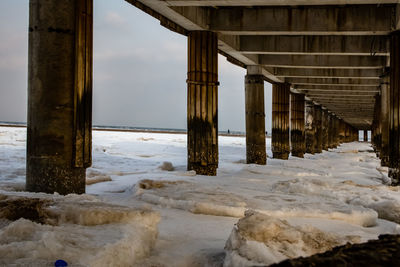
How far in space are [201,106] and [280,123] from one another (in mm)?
9962

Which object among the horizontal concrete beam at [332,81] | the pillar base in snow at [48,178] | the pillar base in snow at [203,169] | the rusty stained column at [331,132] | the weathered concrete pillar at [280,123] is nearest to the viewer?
the pillar base in snow at [48,178]

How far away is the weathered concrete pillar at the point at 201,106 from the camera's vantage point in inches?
434

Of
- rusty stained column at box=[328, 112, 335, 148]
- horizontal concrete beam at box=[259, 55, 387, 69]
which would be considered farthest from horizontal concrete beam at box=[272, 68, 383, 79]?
rusty stained column at box=[328, 112, 335, 148]

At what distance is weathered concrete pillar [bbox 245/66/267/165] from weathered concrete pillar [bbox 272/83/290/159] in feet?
12.6

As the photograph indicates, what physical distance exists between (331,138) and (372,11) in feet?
112

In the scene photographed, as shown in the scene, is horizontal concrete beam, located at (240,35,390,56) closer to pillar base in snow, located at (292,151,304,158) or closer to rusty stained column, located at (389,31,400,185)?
rusty stained column, located at (389,31,400,185)

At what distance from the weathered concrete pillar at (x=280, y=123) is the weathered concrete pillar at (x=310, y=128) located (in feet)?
31.9

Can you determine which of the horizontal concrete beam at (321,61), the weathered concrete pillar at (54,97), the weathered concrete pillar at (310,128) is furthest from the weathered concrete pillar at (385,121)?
the weathered concrete pillar at (54,97)

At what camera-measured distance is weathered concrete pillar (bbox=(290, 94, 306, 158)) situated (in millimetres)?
24188

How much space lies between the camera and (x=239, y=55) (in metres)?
14.7

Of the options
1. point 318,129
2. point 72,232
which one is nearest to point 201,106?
point 72,232

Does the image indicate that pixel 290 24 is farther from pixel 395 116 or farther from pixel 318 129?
pixel 318 129

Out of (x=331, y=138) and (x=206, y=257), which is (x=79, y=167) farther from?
(x=331, y=138)

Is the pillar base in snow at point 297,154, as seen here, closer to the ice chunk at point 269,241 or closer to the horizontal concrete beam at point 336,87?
the horizontal concrete beam at point 336,87
